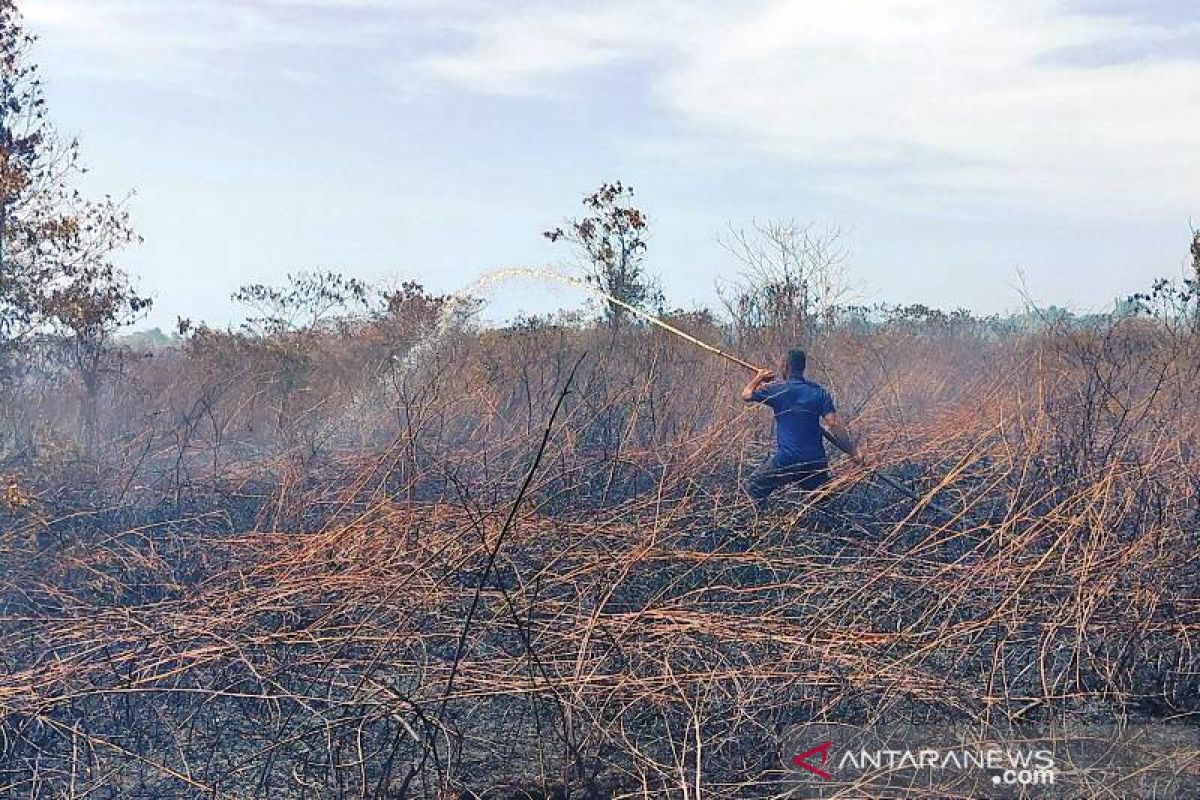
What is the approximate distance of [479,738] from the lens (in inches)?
179

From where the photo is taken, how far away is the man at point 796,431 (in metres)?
7.13

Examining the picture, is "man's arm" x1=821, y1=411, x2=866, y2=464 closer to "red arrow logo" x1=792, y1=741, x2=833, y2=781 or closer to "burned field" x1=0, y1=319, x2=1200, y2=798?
"burned field" x1=0, y1=319, x2=1200, y2=798

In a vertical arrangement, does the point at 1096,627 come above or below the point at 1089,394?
below

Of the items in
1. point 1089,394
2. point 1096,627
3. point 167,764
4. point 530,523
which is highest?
point 1089,394

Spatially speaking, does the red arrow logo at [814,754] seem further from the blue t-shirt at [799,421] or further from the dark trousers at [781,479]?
the blue t-shirt at [799,421]

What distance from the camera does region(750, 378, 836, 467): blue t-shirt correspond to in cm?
725

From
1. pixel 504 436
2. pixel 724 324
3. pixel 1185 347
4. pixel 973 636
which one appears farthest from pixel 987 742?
pixel 724 324

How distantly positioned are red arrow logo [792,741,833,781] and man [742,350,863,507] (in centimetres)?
284

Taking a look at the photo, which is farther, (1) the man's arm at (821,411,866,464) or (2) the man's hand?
(2) the man's hand

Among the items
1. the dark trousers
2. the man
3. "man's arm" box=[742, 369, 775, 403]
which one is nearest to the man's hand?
"man's arm" box=[742, 369, 775, 403]

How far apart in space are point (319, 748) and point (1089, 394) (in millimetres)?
4470

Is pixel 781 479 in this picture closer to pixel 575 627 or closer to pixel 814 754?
pixel 575 627

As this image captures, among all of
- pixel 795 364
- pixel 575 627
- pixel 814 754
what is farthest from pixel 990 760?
pixel 795 364

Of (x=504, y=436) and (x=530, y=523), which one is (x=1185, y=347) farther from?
(x=530, y=523)
